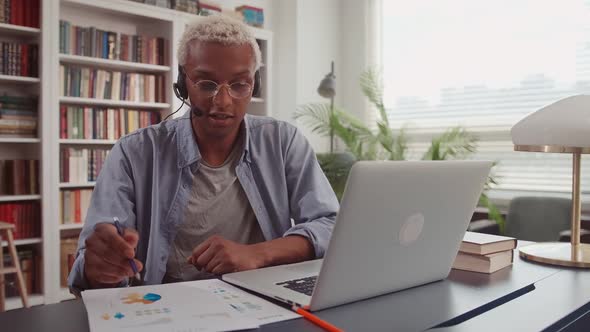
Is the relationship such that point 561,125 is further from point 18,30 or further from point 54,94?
point 18,30

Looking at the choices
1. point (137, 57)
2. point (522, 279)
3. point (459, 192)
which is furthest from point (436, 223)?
point (137, 57)

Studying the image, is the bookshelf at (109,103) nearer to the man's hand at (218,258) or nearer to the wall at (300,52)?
the wall at (300,52)

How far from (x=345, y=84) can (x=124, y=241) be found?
174 inches

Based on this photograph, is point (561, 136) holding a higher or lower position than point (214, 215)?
higher

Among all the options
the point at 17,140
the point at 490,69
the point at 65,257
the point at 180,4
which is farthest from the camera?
the point at 490,69

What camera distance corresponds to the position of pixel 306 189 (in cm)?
155

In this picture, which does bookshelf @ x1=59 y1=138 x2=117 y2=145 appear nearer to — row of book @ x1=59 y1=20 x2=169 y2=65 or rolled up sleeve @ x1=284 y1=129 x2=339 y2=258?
row of book @ x1=59 y1=20 x2=169 y2=65

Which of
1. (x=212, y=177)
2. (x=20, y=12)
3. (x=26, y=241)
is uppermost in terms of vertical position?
(x=20, y=12)

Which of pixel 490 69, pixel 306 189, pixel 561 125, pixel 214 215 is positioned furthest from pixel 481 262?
pixel 490 69

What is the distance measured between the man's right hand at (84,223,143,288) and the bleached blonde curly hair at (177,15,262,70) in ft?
2.13

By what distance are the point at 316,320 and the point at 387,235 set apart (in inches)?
7.5

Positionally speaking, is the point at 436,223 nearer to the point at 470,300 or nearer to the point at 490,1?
the point at 470,300

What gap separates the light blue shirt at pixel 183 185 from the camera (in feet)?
4.48

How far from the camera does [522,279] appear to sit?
3.80ft
